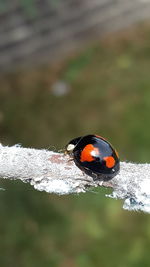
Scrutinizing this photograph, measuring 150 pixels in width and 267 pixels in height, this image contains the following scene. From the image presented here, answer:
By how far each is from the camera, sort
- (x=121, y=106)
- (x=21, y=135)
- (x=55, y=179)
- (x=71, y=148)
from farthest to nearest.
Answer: (x=121, y=106) < (x=21, y=135) < (x=71, y=148) < (x=55, y=179)

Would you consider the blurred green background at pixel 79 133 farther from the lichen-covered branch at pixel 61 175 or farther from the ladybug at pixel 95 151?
the lichen-covered branch at pixel 61 175

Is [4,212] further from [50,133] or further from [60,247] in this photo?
[50,133]

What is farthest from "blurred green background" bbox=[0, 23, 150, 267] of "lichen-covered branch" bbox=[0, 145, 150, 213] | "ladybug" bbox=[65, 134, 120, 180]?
"lichen-covered branch" bbox=[0, 145, 150, 213]

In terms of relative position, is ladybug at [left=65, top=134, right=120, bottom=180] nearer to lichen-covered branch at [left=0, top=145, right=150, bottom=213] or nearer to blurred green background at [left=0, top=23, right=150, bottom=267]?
lichen-covered branch at [left=0, top=145, right=150, bottom=213]

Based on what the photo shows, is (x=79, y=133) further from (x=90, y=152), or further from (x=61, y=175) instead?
(x=61, y=175)

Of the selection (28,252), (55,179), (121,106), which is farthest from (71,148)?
(121,106)

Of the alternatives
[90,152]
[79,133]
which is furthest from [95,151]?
[79,133]
